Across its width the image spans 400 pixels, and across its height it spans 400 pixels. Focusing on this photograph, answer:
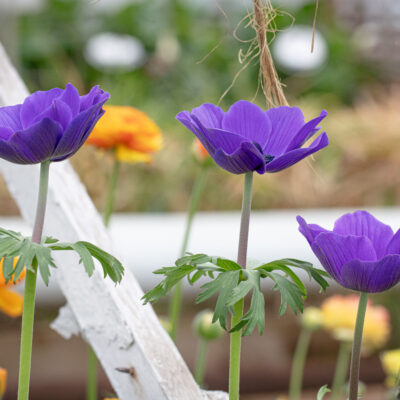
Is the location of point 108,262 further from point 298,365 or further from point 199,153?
point 298,365

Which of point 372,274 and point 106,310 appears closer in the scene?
point 372,274

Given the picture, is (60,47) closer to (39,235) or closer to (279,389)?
(279,389)

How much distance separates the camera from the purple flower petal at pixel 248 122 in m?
0.32

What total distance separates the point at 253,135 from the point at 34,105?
105 mm

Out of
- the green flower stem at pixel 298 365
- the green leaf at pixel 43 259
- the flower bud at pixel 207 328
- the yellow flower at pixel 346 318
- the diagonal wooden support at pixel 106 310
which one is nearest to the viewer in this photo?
the green leaf at pixel 43 259

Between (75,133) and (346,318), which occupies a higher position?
(346,318)

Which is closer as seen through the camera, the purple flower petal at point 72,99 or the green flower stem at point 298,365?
the purple flower petal at point 72,99

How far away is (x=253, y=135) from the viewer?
0.33m

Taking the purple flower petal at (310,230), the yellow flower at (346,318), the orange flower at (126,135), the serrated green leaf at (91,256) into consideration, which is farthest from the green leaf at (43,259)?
the yellow flower at (346,318)

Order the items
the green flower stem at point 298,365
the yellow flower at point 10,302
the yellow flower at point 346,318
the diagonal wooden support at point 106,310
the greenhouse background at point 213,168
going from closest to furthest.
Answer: the diagonal wooden support at point 106,310 < the yellow flower at point 10,302 < the yellow flower at point 346,318 < the green flower stem at point 298,365 < the greenhouse background at point 213,168

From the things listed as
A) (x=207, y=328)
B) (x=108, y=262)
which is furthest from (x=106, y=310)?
(x=207, y=328)

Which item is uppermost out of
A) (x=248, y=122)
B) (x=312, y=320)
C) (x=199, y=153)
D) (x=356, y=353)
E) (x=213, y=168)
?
(x=213, y=168)

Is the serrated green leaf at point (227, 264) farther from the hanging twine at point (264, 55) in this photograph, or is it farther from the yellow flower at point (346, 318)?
the yellow flower at point (346, 318)

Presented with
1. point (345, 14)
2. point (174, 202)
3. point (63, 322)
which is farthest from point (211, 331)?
point (345, 14)
